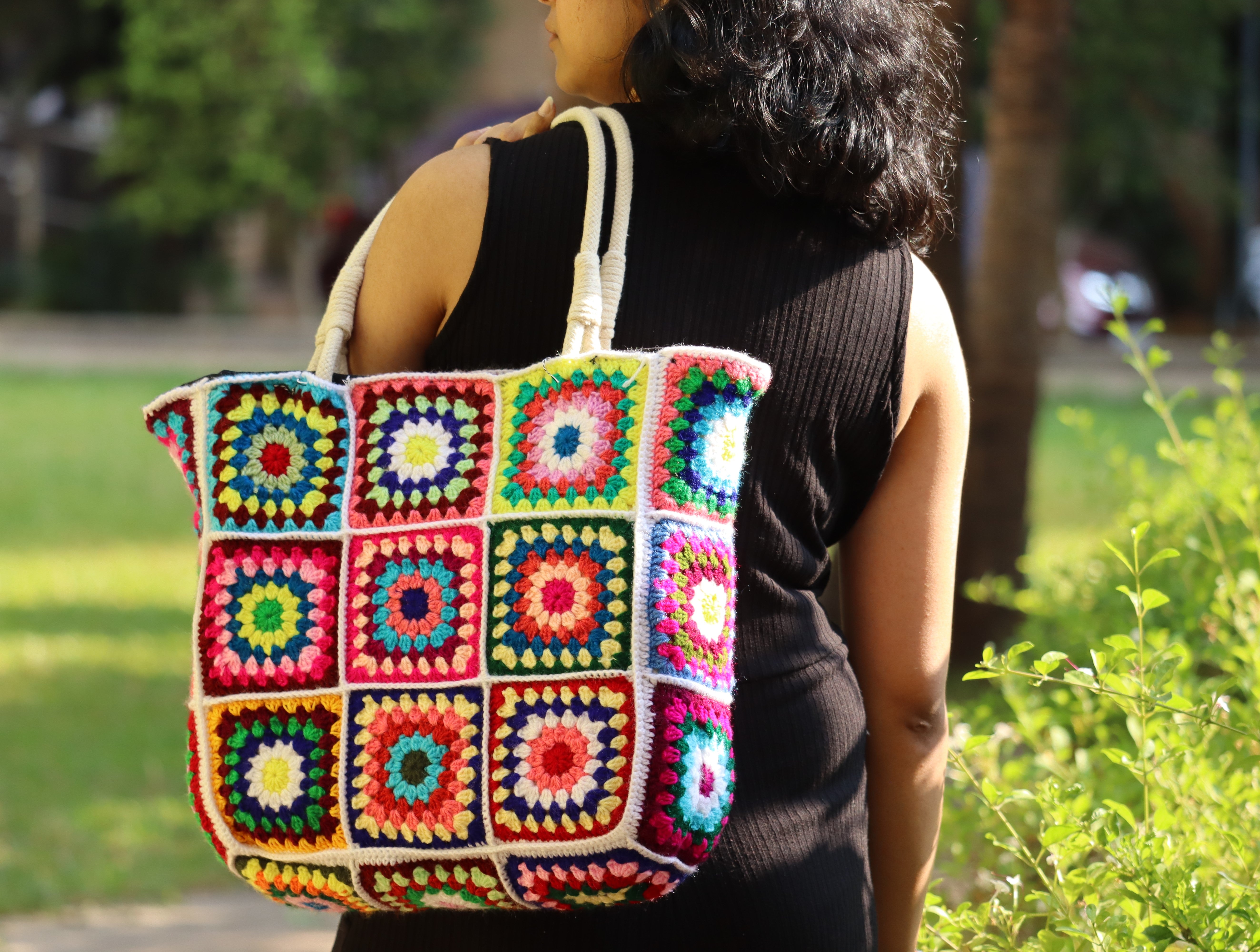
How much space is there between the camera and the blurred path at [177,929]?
3.79 meters

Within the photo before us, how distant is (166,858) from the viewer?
4387 millimetres

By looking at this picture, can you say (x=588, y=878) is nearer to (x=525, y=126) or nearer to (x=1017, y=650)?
(x=1017, y=650)

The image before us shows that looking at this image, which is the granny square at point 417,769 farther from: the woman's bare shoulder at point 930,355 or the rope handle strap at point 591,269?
the woman's bare shoulder at point 930,355

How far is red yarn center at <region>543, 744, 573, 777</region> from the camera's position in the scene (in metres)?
1.17

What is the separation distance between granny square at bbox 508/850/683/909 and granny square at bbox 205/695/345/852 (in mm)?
169

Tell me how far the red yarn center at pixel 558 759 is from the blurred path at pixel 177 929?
2801mm

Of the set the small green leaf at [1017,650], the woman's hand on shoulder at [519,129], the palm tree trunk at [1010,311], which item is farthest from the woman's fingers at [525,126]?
the palm tree trunk at [1010,311]

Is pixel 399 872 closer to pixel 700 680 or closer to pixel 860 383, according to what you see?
pixel 700 680

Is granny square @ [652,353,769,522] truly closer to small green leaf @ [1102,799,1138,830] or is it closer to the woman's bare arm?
the woman's bare arm

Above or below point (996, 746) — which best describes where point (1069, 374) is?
below

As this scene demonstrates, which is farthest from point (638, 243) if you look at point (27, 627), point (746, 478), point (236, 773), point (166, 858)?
point (27, 627)

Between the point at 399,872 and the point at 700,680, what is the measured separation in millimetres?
316

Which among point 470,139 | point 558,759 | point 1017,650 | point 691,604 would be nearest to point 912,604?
point 1017,650

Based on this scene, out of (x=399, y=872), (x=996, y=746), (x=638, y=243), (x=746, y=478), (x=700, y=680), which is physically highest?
(x=638, y=243)
